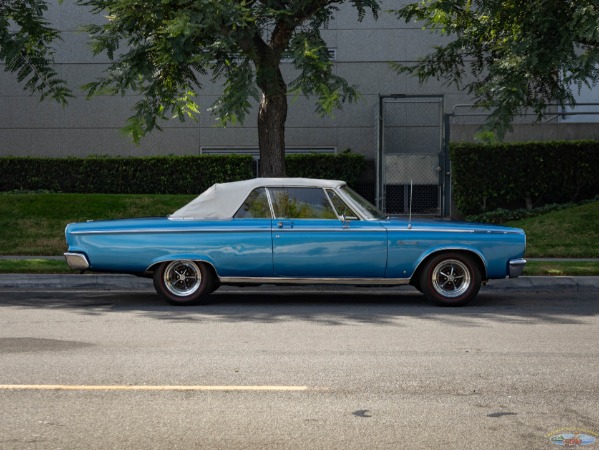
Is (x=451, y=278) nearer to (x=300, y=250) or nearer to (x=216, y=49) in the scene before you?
(x=300, y=250)

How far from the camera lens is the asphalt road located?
5.43m

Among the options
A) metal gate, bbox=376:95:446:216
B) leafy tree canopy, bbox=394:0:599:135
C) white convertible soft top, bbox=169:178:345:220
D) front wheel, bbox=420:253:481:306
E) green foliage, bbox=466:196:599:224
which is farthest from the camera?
metal gate, bbox=376:95:446:216

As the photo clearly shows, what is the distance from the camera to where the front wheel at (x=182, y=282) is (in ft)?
37.0

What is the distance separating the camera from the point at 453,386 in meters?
6.64

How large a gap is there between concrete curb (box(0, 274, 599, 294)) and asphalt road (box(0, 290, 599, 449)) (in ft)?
6.55

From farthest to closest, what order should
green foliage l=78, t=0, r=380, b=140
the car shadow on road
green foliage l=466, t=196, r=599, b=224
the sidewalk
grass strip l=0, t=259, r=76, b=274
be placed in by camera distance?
1. green foliage l=466, t=196, r=599, b=224
2. grass strip l=0, t=259, r=76, b=274
3. green foliage l=78, t=0, r=380, b=140
4. the sidewalk
5. the car shadow on road

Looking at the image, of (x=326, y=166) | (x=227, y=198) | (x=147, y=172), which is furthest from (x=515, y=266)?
(x=147, y=172)

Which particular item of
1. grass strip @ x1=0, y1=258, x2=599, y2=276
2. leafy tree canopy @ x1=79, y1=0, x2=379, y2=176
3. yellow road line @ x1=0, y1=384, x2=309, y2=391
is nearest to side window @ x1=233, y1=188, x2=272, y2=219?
leafy tree canopy @ x1=79, y1=0, x2=379, y2=176

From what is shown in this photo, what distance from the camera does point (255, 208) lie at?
1144 cm

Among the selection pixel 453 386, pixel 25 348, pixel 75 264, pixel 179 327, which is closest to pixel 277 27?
pixel 75 264

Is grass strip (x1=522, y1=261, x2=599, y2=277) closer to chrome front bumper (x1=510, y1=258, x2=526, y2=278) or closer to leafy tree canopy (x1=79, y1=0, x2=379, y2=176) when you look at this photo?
chrome front bumper (x1=510, y1=258, x2=526, y2=278)

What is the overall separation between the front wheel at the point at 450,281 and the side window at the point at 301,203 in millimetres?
1378

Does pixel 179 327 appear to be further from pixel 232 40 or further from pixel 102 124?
pixel 102 124

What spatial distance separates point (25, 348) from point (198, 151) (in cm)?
1717
